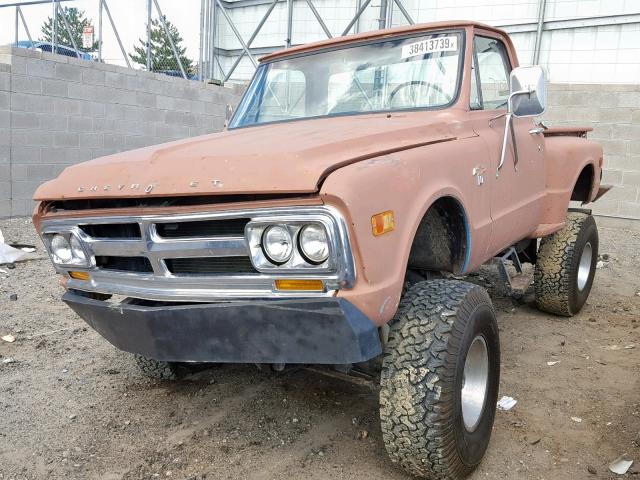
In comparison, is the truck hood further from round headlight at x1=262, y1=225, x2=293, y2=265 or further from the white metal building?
the white metal building

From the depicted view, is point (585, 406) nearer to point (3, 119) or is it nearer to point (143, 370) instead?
point (143, 370)

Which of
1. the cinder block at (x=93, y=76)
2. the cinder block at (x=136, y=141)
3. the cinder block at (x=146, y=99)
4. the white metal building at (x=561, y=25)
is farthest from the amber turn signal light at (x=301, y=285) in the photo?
the white metal building at (x=561, y=25)

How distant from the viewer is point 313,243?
79.4 inches

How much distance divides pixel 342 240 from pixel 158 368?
73.4 inches

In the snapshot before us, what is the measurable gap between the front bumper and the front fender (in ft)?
0.31

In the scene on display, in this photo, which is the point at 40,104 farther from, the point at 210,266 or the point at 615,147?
the point at 615,147

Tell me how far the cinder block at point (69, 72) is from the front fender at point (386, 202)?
693 centimetres

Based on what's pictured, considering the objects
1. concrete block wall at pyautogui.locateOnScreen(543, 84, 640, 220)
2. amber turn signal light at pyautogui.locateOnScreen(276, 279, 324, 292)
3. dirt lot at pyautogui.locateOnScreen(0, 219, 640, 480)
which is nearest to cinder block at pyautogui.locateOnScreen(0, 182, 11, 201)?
dirt lot at pyautogui.locateOnScreen(0, 219, 640, 480)

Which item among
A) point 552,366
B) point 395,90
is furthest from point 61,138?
point 552,366

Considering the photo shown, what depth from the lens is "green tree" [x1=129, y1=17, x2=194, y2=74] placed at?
10.7 metres

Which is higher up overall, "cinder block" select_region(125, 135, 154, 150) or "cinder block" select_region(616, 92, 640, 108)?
"cinder block" select_region(616, 92, 640, 108)

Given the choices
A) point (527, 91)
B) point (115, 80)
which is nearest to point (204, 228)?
point (527, 91)

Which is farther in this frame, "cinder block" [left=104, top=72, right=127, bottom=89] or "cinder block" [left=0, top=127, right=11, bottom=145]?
"cinder block" [left=104, top=72, right=127, bottom=89]

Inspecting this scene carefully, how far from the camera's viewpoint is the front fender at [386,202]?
1.99m
